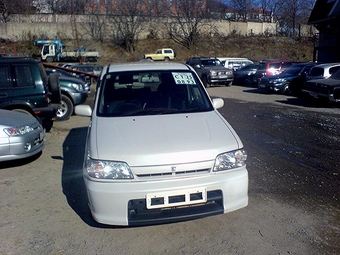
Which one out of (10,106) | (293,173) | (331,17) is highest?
(331,17)

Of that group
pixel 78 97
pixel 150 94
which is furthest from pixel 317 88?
pixel 150 94

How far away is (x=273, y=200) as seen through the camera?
4.82 meters

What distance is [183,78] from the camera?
5.34 meters

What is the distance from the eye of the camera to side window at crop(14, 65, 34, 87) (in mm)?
8727

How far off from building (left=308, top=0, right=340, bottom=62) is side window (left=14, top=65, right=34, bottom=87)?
77.7 feet

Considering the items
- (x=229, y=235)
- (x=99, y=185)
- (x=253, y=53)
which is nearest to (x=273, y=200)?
(x=229, y=235)

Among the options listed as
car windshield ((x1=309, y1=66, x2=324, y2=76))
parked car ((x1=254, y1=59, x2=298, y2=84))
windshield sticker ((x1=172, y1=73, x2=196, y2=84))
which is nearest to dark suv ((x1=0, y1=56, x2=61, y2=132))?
windshield sticker ((x1=172, y1=73, x2=196, y2=84))

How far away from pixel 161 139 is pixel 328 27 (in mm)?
28357

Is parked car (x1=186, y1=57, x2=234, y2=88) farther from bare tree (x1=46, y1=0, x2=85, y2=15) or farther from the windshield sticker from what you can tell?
bare tree (x1=46, y1=0, x2=85, y2=15)

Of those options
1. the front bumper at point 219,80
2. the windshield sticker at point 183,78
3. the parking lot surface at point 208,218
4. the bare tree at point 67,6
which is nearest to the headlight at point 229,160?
the parking lot surface at point 208,218

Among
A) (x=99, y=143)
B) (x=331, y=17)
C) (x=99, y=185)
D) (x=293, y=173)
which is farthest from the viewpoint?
(x=331, y=17)

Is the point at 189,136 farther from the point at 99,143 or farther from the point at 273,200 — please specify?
the point at 273,200

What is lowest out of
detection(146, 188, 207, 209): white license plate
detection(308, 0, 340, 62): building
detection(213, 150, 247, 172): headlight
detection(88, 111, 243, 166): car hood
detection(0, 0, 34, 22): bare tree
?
detection(146, 188, 207, 209): white license plate

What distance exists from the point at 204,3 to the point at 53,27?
21204mm
